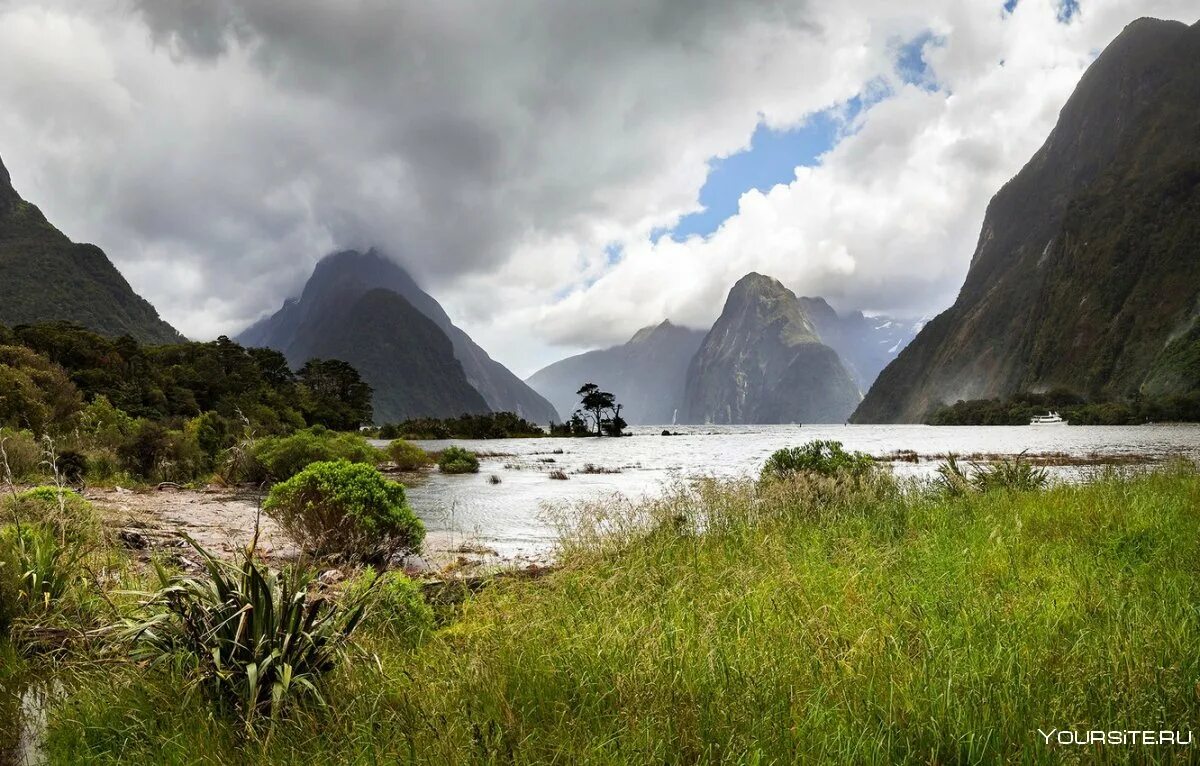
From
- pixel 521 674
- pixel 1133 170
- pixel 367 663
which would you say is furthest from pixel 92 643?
pixel 1133 170

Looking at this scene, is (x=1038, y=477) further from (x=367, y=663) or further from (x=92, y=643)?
(x=92, y=643)

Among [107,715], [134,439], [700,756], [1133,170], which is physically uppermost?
[1133,170]

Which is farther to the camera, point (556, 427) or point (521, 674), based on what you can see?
point (556, 427)

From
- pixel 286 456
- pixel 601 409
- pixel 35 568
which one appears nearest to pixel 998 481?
pixel 35 568

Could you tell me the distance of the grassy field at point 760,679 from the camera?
305cm

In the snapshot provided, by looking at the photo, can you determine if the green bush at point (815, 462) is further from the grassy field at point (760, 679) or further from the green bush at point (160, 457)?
the green bush at point (160, 457)

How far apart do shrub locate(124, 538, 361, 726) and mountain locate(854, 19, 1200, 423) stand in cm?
12643

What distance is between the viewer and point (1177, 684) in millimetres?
3414

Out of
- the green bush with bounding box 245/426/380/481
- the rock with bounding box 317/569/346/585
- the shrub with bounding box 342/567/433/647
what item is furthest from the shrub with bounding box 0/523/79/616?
the green bush with bounding box 245/426/380/481

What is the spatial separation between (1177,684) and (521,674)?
3.93 m

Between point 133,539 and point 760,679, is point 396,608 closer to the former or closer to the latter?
point 760,679

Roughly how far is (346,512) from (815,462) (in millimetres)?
12425

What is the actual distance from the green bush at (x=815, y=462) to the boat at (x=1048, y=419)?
117774 mm

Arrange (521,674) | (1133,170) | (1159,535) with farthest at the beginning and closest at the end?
(1133,170) → (1159,535) → (521,674)
